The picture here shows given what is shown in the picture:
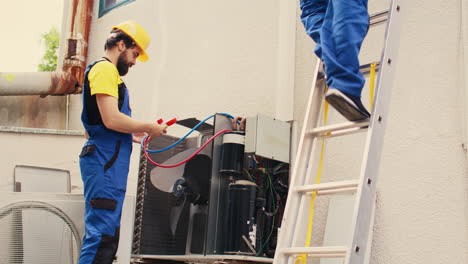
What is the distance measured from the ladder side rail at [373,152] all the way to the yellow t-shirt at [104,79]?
60.3 inches

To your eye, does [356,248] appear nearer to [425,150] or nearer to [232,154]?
[425,150]

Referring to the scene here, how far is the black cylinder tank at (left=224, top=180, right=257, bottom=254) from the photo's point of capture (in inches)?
150

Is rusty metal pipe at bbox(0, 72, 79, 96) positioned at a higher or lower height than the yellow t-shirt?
lower

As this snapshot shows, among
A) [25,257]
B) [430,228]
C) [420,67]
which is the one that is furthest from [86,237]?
[420,67]

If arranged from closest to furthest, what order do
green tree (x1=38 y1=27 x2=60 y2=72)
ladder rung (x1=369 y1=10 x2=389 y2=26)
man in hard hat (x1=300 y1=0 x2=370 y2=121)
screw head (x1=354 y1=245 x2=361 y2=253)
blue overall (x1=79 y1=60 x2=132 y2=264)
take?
screw head (x1=354 y1=245 x2=361 y2=253) → man in hard hat (x1=300 y1=0 x2=370 y2=121) → ladder rung (x1=369 y1=10 x2=389 y2=26) → blue overall (x1=79 y1=60 x2=132 y2=264) → green tree (x1=38 y1=27 x2=60 y2=72)

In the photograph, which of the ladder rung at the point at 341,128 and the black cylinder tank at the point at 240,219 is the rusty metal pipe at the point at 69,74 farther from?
the ladder rung at the point at 341,128

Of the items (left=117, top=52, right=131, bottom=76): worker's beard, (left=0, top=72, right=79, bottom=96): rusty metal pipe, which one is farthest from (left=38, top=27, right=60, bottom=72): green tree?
(left=117, top=52, right=131, bottom=76): worker's beard

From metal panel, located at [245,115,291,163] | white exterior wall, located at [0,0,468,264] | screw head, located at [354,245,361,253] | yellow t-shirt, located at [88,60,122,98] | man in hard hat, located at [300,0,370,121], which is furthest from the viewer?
metal panel, located at [245,115,291,163]

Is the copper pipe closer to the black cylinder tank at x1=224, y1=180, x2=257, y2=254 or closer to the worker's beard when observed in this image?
the worker's beard

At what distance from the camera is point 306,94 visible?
14.7 feet

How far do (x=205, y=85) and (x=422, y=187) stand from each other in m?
2.21

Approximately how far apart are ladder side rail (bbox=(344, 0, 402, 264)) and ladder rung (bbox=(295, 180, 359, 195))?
68mm

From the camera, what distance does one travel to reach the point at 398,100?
Answer: 12.7 ft

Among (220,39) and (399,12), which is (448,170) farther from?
(220,39)
